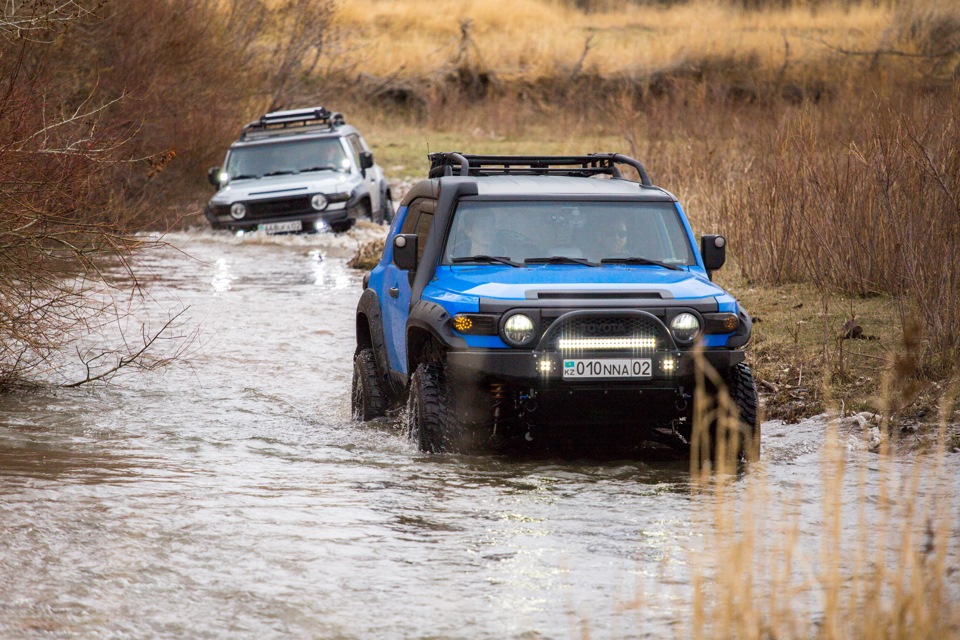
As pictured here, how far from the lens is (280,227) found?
21312mm

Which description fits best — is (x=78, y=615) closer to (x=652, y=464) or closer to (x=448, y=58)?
(x=652, y=464)

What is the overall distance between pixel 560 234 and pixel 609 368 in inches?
47.5

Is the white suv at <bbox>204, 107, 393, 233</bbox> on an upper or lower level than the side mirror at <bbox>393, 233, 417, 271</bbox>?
lower

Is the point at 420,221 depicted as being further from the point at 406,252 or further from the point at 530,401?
the point at 530,401

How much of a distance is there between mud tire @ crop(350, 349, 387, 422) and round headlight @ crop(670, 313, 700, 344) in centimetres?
244

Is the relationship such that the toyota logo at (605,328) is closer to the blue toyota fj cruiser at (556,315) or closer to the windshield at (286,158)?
the blue toyota fj cruiser at (556,315)

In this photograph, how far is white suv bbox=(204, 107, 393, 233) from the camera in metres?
20.9

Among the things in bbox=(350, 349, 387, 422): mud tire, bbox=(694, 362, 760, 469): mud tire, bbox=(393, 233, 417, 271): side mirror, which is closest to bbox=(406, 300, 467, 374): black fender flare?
bbox=(393, 233, 417, 271): side mirror

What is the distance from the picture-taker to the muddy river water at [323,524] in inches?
194

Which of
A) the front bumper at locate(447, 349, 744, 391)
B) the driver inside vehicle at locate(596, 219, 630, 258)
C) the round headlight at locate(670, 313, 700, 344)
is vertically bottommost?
the front bumper at locate(447, 349, 744, 391)

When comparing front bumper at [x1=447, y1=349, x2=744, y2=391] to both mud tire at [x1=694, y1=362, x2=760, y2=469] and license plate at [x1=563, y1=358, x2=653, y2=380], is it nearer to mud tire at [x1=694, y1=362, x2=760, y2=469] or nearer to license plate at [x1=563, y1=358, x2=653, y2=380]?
license plate at [x1=563, y1=358, x2=653, y2=380]

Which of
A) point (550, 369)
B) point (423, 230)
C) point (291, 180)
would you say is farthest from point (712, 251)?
point (291, 180)

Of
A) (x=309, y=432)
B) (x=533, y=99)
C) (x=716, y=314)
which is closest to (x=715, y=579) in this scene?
(x=716, y=314)

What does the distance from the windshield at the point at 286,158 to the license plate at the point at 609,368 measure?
47.8 feet
